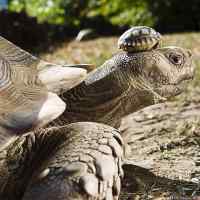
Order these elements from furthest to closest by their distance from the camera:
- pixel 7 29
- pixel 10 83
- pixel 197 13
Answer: pixel 197 13
pixel 7 29
pixel 10 83

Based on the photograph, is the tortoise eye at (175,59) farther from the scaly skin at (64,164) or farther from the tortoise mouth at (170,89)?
the scaly skin at (64,164)

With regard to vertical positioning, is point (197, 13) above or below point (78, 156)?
below

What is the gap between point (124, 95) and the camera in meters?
2.58

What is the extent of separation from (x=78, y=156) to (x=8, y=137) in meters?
0.26

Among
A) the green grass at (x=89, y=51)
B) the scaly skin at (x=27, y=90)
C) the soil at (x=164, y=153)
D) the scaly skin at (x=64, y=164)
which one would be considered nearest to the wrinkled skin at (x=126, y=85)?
the scaly skin at (x=27, y=90)

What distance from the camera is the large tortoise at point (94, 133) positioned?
1764mm

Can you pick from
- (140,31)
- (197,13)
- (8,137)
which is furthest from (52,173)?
(197,13)

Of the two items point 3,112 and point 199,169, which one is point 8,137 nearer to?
point 3,112

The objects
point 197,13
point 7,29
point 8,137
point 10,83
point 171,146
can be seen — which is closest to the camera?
point 8,137

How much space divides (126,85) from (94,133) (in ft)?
2.26

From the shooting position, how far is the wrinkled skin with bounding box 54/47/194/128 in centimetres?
256

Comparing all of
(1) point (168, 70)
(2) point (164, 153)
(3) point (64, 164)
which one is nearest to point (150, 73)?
(1) point (168, 70)

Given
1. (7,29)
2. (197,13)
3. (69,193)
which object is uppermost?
(69,193)

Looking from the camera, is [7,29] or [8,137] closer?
[8,137]
